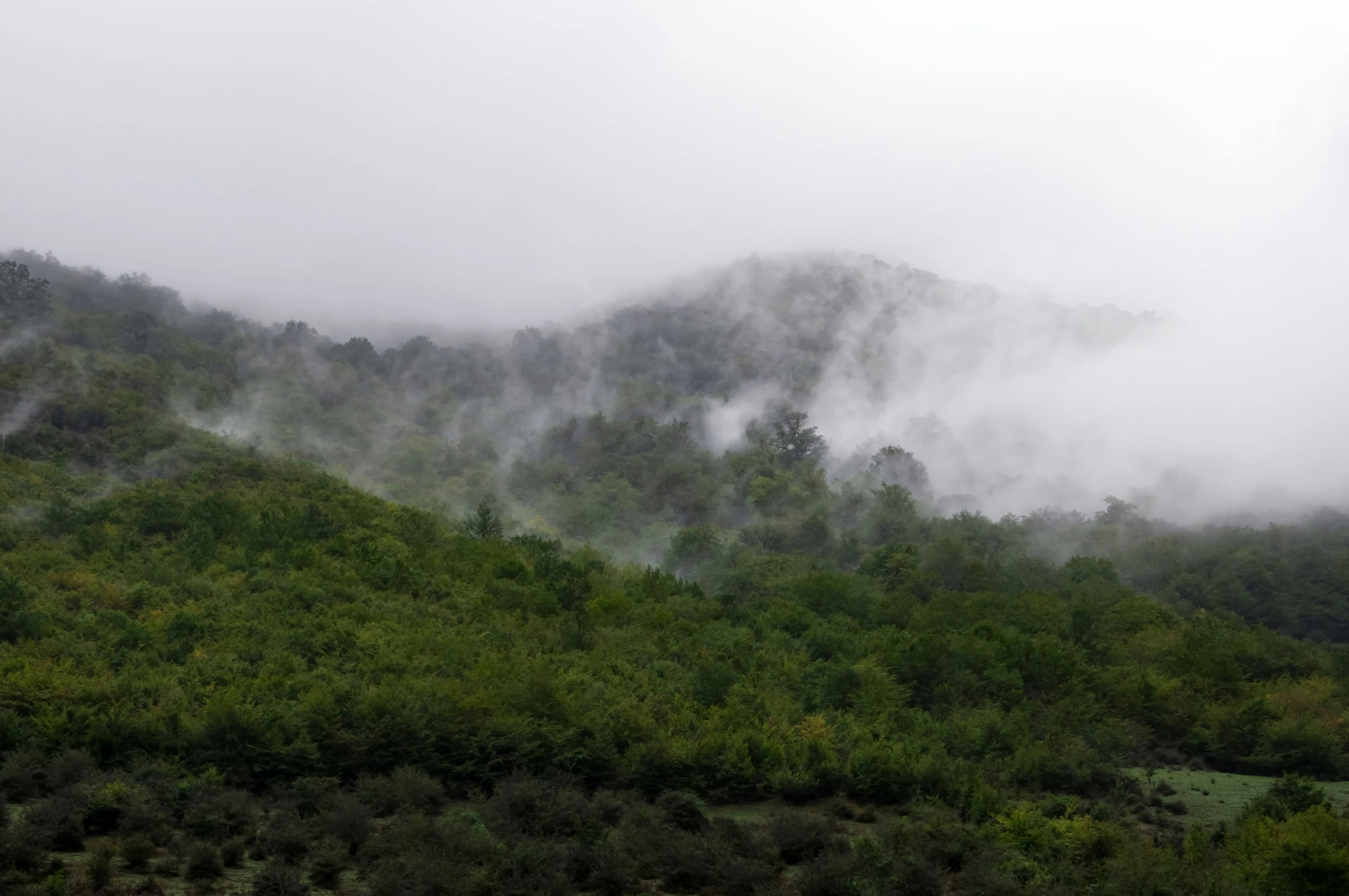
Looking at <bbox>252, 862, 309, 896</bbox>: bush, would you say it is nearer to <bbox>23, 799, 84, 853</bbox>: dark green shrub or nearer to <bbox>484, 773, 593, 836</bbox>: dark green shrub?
<bbox>23, 799, 84, 853</bbox>: dark green shrub

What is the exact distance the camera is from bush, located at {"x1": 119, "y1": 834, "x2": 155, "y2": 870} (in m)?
16.6

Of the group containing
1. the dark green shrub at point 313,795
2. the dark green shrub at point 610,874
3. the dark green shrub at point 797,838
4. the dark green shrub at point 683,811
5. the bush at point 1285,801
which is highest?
the bush at point 1285,801

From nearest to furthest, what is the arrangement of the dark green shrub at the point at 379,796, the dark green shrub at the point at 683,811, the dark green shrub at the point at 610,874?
1. the dark green shrub at the point at 610,874
2. the dark green shrub at the point at 379,796
3. the dark green shrub at the point at 683,811

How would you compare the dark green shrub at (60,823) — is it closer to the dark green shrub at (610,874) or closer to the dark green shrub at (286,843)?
the dark green shrub at (286,843)

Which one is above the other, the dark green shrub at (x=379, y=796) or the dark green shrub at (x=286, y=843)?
the dark green shrub at (x=286, y=843)

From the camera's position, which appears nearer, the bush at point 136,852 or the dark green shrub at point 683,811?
the bush at point 136,852

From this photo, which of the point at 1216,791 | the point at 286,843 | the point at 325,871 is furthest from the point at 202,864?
the point at 1216,791

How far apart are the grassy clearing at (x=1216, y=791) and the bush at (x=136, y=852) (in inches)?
755

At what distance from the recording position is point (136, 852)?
16625 millimetres

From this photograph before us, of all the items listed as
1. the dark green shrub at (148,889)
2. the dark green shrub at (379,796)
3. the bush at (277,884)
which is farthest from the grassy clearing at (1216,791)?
the dark green shrub at (148,889)

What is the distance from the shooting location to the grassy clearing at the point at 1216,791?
2423 centimetres

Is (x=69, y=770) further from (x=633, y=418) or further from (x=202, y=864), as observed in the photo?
(x=633, y=418)

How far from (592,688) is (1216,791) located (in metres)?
14.9

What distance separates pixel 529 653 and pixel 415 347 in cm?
8111
